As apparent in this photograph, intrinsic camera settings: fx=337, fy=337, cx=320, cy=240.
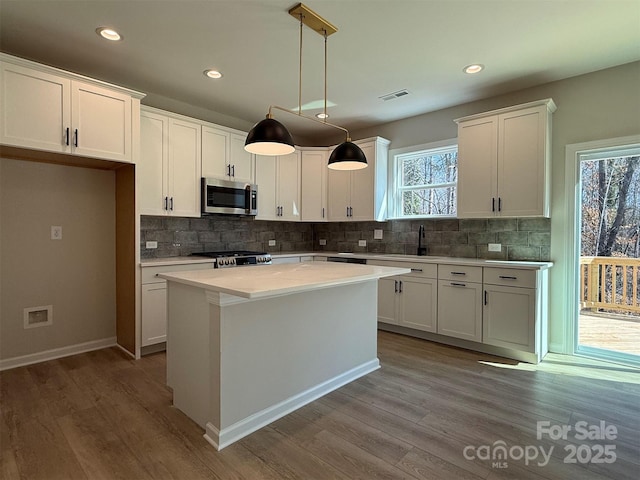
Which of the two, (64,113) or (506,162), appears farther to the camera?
(506,162)

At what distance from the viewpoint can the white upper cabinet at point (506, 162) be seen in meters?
3.19

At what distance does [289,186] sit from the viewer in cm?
481

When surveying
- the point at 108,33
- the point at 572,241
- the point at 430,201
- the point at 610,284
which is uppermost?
the point at 108,33

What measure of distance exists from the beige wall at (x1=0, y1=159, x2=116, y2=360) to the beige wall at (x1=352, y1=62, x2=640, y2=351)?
14.3 ft

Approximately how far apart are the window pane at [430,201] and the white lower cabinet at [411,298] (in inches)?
35.7

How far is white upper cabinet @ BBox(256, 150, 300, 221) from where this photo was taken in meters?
4.49

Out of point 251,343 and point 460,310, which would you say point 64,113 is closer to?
point 251,343

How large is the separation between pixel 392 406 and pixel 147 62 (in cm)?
344

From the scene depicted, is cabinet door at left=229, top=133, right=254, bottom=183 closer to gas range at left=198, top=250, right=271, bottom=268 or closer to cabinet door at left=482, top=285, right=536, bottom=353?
gas range at left=198, top=250, right=271, bottom=268

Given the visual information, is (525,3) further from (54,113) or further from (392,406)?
(54,113)

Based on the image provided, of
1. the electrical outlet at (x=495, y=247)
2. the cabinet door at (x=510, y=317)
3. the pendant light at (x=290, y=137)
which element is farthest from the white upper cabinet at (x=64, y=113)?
the electrical outlet at (x=495, y=247)

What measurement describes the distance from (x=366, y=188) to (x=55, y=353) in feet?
12.6

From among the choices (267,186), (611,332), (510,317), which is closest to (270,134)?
(267,186)

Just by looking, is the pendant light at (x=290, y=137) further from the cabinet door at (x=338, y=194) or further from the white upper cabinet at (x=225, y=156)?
the cabinet door at (x=338, y=194)
